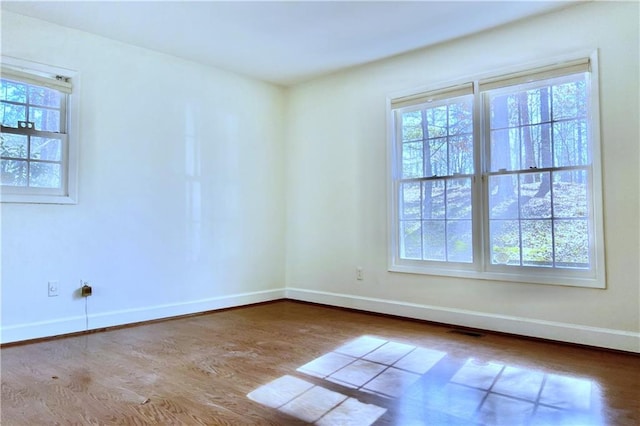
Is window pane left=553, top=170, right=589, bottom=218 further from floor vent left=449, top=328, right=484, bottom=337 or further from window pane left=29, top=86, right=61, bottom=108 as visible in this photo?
window pane left=29, top=86, right=61, bottom=108

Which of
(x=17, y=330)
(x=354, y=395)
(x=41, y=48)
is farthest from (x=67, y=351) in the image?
(x=41, y=48)

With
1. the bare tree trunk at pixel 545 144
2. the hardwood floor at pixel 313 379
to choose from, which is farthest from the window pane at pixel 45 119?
the bare tree trunk at pixel 545 144

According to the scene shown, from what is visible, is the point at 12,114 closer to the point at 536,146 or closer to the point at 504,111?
the point at 504,111

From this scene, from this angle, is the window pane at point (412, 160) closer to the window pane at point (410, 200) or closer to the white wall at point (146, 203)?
the window pane at point (410, 200)

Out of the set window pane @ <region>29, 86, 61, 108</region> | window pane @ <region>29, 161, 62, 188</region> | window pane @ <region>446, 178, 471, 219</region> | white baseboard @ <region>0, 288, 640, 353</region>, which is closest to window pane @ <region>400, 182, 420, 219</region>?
window pane @ <region>446, 178, 471, 219</region>

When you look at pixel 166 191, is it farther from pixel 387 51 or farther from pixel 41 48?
pixel 387 51

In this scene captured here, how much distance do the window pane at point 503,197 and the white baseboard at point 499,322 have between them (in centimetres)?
84

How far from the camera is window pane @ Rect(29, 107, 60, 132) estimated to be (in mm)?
3254

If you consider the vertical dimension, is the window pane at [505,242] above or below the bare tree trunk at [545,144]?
below

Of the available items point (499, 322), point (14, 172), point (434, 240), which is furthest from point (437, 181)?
point (14, 172)

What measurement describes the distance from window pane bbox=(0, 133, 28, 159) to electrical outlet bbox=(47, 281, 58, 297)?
102cm

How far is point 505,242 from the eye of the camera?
3.37 meters

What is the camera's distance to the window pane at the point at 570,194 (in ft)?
9.94

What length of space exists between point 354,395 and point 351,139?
291 cm
